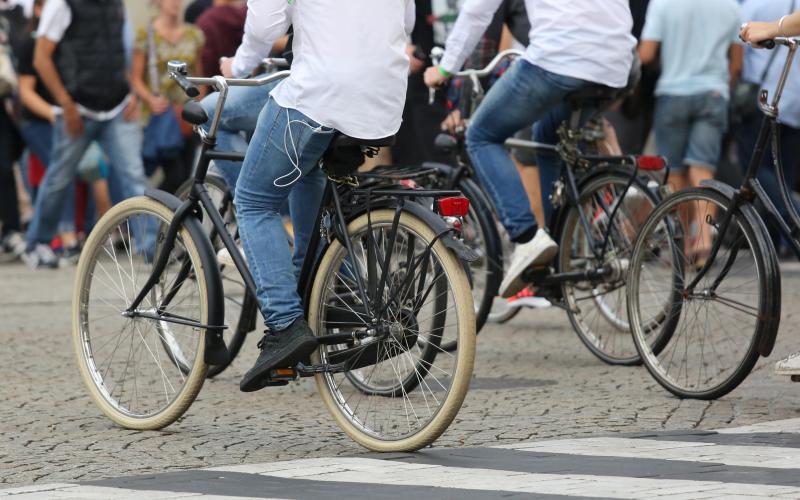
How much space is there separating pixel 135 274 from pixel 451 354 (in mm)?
1479

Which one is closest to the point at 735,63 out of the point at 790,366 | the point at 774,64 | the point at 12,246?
the point at 774,64

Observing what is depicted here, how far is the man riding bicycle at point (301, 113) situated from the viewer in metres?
5.54

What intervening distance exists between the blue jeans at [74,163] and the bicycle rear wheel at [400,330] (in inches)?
286

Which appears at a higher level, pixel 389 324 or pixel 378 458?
pixel 389 324

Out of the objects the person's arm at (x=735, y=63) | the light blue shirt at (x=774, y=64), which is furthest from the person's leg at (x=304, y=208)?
the person's arm at (x=735, y=63)

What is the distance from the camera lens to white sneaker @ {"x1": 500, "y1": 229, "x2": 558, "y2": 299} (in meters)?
7.58

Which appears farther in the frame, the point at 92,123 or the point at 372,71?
the point at 92,123

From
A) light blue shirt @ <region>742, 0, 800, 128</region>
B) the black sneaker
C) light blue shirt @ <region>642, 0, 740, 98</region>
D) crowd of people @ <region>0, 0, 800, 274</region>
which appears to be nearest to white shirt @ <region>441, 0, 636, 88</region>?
the black sneaker

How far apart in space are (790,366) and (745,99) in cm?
623

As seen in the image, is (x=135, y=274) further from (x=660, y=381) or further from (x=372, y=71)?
(x=660, y=381)

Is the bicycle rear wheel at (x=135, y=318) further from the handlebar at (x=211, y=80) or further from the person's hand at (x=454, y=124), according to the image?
the person's hand at (x=454, y=124)

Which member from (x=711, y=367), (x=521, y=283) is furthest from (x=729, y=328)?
(x=521, y=283)

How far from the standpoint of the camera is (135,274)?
248 inches

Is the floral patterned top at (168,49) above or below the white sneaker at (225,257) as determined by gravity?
above
